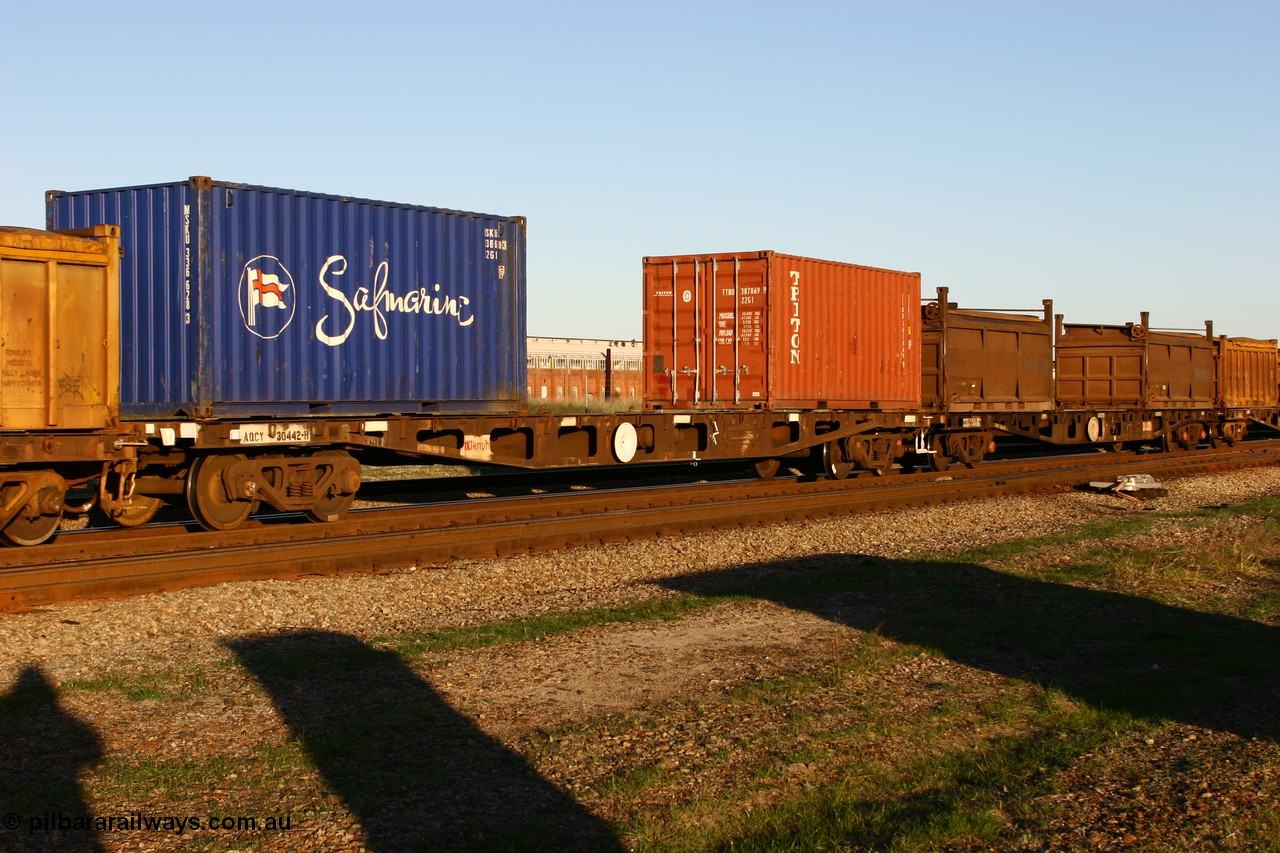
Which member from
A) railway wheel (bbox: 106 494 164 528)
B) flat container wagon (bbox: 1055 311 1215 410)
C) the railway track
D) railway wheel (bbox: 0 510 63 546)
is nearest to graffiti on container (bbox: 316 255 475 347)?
the railway track

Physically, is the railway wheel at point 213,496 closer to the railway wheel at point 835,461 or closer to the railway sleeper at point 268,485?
the railway sleeper at point 268,485

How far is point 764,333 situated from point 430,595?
→ 9.97 m

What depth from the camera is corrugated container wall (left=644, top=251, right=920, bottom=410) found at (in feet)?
63.7

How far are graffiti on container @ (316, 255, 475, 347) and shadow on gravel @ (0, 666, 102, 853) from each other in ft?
24.4

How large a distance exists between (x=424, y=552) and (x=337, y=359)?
10.2 feet

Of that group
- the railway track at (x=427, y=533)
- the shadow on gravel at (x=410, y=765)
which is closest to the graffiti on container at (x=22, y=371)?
the railway track at (x=427, y=533)

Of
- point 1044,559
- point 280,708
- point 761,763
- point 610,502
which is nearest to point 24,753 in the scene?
point 280,708

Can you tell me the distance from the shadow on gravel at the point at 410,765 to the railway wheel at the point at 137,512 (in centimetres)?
606

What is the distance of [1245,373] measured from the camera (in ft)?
118

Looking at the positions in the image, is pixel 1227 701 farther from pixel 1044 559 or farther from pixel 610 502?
pixel 610 502

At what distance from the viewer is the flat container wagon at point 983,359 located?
75.1 feet

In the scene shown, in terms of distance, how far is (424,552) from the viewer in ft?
40.6

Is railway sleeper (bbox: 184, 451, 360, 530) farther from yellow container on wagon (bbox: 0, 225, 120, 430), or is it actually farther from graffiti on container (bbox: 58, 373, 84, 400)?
graffiti on container (bbox: 58, 373, 84, 400)

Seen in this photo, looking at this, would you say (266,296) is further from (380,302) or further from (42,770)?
(42,770)
